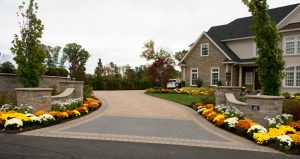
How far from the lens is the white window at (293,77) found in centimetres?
2222

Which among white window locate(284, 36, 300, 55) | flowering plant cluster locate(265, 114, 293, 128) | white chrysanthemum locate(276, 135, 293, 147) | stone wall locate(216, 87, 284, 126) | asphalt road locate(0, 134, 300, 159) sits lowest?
asphalt road locate(0, 134, 300, 159)

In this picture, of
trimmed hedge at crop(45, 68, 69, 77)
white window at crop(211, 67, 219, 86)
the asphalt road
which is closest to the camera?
the asphalt road

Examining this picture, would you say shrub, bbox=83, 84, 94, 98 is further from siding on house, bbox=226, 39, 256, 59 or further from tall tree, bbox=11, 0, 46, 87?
siding on house, bbox=226, 39, 256, 59

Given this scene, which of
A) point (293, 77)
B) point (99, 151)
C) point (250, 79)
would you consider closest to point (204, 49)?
point (250, 79)

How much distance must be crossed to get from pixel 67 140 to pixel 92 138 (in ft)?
2.33

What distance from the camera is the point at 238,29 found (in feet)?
94.9

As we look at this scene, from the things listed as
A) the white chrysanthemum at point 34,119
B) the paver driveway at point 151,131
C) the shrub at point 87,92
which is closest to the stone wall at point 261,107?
the paver driveway at point 151,131

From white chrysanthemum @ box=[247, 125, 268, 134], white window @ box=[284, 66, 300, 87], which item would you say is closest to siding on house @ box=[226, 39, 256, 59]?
white window @ box=[284, 66, 300, 87]

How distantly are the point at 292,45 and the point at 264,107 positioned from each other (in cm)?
1618

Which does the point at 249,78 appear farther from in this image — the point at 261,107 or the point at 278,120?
the point at 278,120

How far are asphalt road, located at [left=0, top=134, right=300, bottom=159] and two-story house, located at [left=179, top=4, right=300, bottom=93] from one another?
57.2ft

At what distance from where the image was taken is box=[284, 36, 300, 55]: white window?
22.1 m

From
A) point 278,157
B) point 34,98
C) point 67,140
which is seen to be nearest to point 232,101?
point 278,157

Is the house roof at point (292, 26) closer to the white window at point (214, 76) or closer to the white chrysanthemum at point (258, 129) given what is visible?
the white window at point (214, 76)
